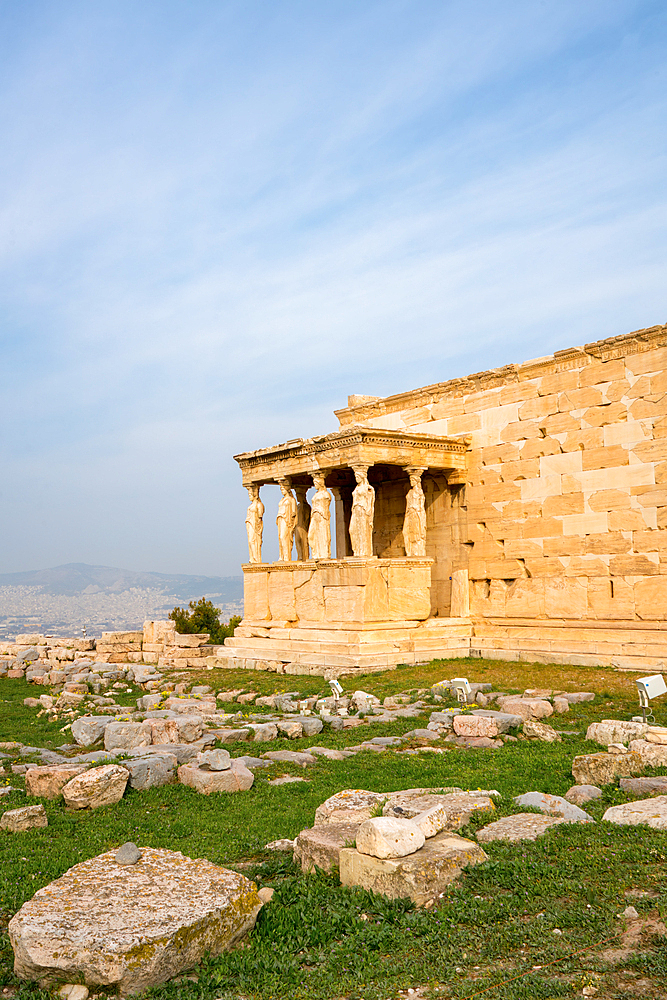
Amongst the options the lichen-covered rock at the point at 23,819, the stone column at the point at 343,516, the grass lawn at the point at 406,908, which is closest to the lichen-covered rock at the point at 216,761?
the grass lawn at the point at 406,908

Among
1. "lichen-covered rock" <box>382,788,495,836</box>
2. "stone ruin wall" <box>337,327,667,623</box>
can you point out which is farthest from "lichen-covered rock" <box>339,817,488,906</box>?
"stone ruin wall" <box>337,327,667,623</box>

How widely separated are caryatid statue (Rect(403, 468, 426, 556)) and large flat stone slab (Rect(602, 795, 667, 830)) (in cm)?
1230

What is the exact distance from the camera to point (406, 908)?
4.96 meters

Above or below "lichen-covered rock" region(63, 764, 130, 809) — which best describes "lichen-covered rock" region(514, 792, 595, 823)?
above

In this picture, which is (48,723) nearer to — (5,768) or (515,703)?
(5,768)

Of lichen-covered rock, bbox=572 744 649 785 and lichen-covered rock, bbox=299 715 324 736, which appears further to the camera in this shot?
lichen-covered rock, bbox=299 715 324 736

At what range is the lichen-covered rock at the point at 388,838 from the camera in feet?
17.2

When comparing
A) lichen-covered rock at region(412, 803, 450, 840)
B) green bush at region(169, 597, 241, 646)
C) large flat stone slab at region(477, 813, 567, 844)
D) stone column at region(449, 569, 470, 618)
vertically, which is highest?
stone column at region(449, 569, 470, 618)

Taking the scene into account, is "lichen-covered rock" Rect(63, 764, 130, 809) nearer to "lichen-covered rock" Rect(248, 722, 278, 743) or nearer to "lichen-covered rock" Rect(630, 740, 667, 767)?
"lichen-covered rock" Rect(248, 722, 278, 743)

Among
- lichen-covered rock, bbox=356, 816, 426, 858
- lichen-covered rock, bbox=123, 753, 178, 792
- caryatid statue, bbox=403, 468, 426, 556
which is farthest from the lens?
caryatid statue, bbox=403, 468, 426, 556

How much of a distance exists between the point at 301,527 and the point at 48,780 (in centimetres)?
1345

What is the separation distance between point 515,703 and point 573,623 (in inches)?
217

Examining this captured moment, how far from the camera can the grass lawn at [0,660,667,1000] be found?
4109 mm

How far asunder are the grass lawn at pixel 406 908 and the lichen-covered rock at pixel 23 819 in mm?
143
